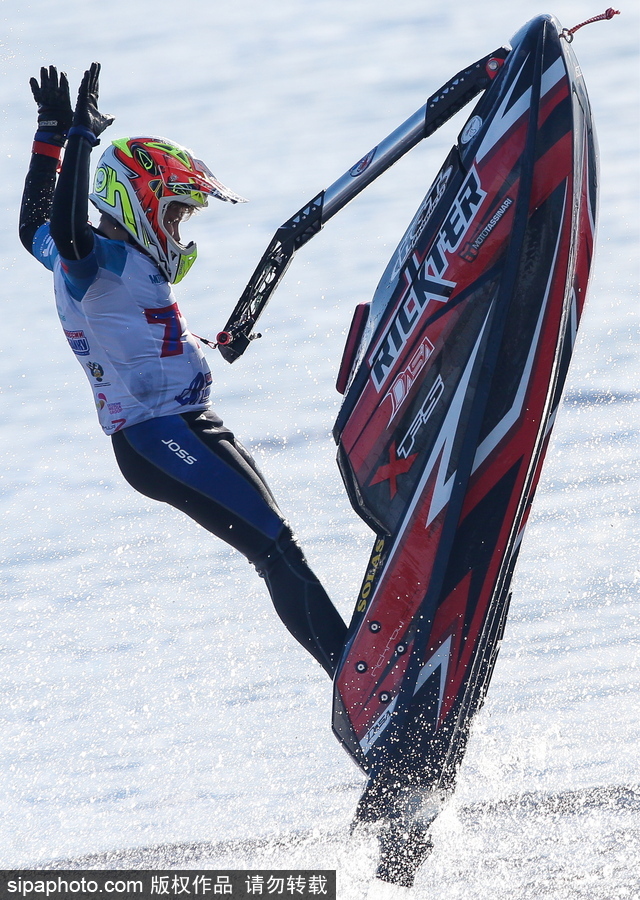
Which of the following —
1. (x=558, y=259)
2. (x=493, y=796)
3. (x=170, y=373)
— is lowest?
(x=493, y=796)

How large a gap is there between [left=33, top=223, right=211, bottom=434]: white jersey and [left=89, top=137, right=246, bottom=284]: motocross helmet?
0.07 metres

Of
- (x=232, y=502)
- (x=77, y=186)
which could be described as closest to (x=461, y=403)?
→ (x=232, y=502)

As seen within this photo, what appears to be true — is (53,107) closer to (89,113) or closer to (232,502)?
(89,113)

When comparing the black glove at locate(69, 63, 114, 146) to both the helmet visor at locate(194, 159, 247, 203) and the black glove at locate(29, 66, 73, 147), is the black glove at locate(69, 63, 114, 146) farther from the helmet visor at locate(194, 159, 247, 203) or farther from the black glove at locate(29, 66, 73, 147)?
the black glove at locate(29, 66, 73, 147)

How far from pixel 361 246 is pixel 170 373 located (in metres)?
8.73

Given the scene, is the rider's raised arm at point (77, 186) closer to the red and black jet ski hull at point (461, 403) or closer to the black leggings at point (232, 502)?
the black leggings at point (232, 502)

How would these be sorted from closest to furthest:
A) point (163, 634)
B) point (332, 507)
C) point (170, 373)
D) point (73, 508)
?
point (170, 373) → point (163, 634) → point (332, 507) → point (73, 508)

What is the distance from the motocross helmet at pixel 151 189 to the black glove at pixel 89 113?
0.67ft

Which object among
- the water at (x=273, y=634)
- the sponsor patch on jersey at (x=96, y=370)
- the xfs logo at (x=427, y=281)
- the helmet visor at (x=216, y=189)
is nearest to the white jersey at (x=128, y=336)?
the sponsor patch on jersey at (x=96, y=370)

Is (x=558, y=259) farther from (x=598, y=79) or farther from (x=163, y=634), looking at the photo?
(x=598, y=79)

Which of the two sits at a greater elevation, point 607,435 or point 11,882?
→ point 11,882

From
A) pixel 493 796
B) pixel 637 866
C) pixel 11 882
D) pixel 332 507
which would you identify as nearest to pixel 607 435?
pixel 332 507

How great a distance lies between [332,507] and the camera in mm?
7793

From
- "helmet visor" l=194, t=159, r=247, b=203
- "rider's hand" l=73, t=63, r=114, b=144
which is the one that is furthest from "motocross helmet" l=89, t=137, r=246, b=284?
"rider's hand" l=73, t=63, r=114, b=144
